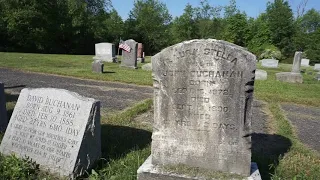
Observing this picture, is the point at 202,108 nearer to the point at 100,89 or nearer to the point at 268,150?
the point at 268,150

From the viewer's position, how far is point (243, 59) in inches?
124

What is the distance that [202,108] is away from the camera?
133 inches

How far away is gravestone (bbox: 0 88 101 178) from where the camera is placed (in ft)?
12.1

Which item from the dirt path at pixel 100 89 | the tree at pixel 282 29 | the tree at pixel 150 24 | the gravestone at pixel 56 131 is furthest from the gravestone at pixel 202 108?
the tree at pixel 282 29

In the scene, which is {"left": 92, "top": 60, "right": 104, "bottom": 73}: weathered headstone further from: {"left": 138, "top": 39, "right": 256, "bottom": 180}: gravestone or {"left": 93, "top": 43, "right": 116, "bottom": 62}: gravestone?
{"left": 138, "top": 39, "right": 256, "bottom": 180}: gravestone

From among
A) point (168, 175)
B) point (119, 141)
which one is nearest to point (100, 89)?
point (119, 141)

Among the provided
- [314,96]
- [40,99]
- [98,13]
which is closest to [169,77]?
[40,99]

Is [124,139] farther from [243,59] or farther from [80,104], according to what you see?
[243,59]

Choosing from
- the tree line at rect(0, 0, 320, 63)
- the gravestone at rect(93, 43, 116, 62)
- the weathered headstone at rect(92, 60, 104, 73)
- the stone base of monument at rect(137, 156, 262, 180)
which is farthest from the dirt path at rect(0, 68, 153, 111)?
the tree line at rect(0, 0, 320, 63)

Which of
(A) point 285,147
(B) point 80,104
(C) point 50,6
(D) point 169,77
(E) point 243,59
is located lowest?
(A) point 285,147

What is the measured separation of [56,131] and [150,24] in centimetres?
4728

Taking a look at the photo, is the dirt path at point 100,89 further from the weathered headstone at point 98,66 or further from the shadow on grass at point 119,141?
the shadow on grass at point 119,141

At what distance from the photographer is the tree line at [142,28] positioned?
105 ft

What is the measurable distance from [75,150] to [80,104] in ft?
1.85
